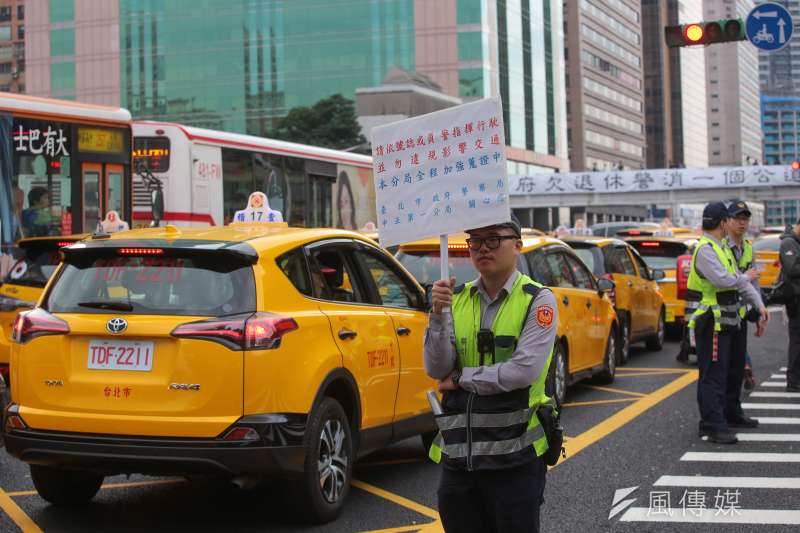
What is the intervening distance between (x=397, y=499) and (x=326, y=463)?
0.84 metres

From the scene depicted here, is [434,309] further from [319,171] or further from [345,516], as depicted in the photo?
[319,171]

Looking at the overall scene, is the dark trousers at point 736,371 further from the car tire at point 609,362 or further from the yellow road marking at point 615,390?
the car tire at point 609,362

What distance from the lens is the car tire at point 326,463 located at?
5633mm

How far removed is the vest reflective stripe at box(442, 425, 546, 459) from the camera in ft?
11.8

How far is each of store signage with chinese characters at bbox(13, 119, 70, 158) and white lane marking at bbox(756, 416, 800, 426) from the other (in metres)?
9.55

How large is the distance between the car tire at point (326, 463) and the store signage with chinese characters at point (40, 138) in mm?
9150

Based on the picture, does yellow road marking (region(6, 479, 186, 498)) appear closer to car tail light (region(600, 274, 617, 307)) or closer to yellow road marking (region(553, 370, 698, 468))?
yellow road marking (region(553, 370, 698, 468))

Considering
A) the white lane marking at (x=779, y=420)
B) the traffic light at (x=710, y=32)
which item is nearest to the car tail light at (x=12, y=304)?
the white lane marking at (x=779, y=420)

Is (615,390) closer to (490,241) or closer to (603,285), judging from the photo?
(603,285)

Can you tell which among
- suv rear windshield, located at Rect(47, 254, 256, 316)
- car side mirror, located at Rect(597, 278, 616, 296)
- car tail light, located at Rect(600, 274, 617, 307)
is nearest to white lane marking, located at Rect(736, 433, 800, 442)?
car side mirror, located at Rect(597, 278, 616, 296)

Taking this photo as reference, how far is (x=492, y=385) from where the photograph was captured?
12.0 ft

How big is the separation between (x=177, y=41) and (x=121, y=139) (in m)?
72.6

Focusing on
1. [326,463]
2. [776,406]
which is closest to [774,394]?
[776,406]

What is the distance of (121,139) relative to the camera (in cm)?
1522
